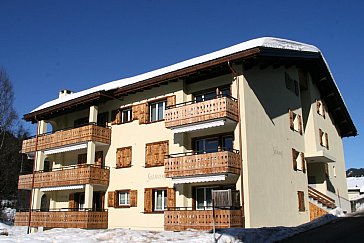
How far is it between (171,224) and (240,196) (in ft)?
12.3

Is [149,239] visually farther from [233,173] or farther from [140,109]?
[140,109]

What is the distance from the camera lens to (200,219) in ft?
61.0

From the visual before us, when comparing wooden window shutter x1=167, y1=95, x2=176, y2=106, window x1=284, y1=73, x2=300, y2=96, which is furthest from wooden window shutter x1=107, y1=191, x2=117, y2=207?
window x1=284, y1=73, x2=300, y2=96

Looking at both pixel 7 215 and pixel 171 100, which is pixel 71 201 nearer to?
pixel 171 100

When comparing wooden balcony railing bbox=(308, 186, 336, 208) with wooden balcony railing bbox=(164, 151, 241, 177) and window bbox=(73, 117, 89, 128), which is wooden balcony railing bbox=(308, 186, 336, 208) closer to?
wooden balcony railing bbox=(164, 151, 241, 177)

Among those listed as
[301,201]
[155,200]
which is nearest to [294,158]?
[301,201]

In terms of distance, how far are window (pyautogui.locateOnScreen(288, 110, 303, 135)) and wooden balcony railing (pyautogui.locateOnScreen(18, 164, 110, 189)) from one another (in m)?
12.3

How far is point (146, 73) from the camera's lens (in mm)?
27438

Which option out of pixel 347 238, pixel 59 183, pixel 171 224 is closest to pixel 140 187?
pixel 171 224

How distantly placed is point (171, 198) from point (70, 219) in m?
7.11

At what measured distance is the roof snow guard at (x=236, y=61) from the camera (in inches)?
797

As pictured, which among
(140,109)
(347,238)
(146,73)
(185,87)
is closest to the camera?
(347,238)

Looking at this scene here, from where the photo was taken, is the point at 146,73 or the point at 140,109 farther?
the point at 146,73

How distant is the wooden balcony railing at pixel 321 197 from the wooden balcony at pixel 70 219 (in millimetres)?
13621
